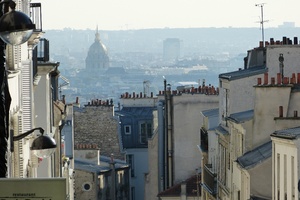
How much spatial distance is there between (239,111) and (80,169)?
25492 mm

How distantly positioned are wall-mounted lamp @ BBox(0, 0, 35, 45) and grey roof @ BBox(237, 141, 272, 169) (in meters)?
17.8

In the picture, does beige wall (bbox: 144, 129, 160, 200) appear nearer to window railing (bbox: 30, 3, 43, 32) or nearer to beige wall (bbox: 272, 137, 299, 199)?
window railing (bbox: 30, 3, 43, 32)

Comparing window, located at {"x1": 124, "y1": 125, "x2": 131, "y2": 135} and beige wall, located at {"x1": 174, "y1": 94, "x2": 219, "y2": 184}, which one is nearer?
beige wall, located at {"x1": 174, "y1": 94, "x2": 219, "y2": 184}

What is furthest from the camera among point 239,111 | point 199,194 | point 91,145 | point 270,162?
point 91,145

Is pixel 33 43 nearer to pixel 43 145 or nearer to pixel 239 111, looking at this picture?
pixel 239 111

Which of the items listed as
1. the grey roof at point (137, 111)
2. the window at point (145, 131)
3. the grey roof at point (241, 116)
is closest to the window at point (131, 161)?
the window at point (145, 131)

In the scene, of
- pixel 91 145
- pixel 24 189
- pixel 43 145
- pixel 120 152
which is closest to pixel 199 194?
pixel 91 145

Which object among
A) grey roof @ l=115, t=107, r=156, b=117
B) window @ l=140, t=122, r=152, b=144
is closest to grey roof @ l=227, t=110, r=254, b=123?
window @ l=140, t=122, r=152, b=144

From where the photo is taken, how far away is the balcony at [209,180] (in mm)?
42572

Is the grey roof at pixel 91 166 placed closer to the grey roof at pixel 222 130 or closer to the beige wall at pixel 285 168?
the grey roof at pixel 222 130

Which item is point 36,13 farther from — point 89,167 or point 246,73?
point 89,167

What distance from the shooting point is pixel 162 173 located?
208 feet

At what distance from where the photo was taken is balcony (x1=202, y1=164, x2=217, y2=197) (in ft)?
140

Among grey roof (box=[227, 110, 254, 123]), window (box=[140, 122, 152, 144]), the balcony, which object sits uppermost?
grey roof (box=[227, 110, 254, 123])
